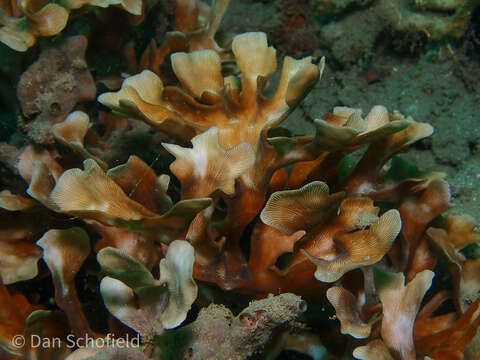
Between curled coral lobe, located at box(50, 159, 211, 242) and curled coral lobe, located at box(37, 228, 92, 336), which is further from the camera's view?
curled coral lobe, located at box(37, 228, 92, 336)

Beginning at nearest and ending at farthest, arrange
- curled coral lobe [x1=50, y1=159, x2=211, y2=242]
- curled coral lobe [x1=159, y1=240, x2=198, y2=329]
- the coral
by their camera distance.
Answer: curled coral lobe [x1=159, y1=240, x2=198, y2=329]
curled coral lobe [x1=50, y1=159, x2=211, y2=242]
the coral

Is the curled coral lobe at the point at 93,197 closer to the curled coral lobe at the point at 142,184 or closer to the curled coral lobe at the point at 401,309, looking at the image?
the curled coral lobe at the point at 142,184

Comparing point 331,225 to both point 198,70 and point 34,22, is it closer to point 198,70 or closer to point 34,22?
point 198,70

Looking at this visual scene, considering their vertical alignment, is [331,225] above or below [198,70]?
below

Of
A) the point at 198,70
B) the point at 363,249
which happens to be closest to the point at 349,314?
the point at 363,249

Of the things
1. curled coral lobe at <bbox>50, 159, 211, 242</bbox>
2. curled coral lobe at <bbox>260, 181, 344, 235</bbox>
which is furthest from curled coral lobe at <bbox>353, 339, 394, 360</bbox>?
curled coral lobe at <bbox>50, 159, 211, 242</bbox>

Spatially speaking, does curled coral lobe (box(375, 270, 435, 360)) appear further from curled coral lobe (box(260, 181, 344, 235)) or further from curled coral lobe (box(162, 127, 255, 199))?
curled coral lobe (box(162, 127, 255, 199))

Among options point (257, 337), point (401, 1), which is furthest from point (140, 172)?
point (401, 1)
